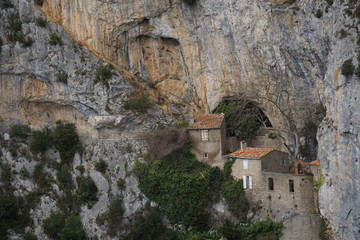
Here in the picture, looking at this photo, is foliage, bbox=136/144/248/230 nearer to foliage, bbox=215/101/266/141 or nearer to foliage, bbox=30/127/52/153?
foliage, bbox=215/101/266/141

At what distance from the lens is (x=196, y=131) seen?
1252 inches

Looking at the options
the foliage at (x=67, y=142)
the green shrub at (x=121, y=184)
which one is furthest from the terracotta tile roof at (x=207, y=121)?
the foliage at (x=67, y=142)

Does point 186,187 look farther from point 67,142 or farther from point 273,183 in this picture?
point 67,142

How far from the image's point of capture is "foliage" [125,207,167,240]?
1198 inches

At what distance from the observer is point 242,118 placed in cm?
3253

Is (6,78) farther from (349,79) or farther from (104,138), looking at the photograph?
(349,79)

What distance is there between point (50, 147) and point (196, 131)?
9.35 meters

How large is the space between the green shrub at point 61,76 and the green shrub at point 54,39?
185cm

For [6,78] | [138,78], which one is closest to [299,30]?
[138,78]

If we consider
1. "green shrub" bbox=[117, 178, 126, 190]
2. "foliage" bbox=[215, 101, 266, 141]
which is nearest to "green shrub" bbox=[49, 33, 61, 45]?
"green shrub" bbox=[117, 178, 126, 190]

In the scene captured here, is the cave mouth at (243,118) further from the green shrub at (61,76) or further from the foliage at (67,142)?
the green shrub at (61,76)

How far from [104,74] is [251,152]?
10.3 m

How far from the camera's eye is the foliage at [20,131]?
34531 mm

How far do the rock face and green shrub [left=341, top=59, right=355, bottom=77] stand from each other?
1327 millimetres
